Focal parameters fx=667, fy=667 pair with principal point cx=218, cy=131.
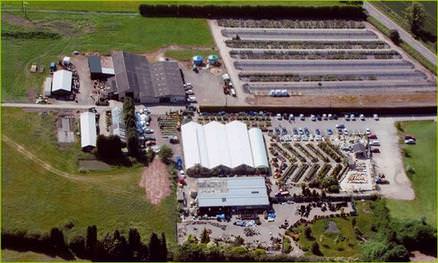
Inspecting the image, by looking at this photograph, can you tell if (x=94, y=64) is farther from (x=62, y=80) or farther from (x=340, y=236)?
(x=340, y=236)

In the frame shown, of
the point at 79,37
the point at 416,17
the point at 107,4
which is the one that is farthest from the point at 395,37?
the point at 79,37

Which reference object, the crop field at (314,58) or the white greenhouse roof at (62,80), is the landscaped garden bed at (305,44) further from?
the white greenhouse roof at (62,80)

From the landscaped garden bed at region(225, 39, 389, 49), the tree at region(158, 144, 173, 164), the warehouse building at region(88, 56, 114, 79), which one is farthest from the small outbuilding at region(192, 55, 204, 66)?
the tree at region(158, 144, 173, 164)

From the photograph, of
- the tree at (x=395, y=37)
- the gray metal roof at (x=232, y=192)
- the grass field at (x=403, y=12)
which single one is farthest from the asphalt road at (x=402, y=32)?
the gray metal roof at (x=232, y=192)

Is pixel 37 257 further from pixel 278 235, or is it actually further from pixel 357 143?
pixel 357 143

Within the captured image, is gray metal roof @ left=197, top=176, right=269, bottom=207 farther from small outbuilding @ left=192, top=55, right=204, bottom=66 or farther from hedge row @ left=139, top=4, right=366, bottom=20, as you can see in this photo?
hedge row @ left=139, top=4, right=366, bottom=20

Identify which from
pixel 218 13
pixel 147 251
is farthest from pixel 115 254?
pixel 218 13

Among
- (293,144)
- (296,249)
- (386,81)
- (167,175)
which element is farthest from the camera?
(386,81)
